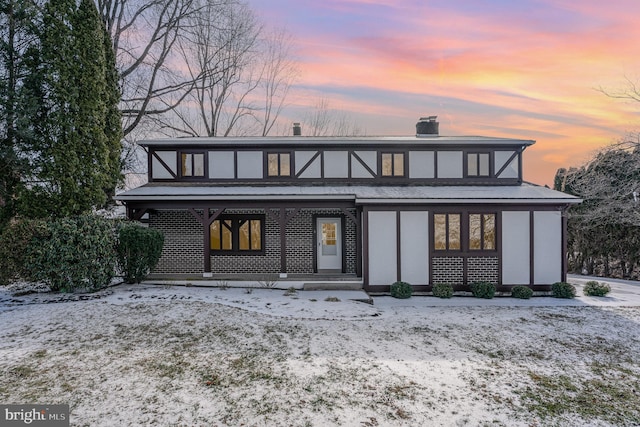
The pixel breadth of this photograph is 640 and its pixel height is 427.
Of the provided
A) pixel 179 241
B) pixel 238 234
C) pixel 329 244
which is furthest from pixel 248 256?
pixel 329 244

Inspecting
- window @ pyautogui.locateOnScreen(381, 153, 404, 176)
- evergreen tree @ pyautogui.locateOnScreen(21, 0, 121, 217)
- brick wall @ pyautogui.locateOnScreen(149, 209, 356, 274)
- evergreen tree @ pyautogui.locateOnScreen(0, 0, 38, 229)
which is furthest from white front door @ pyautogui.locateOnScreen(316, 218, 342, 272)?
evergreen tree @ pyautogui.locateOnScreen(0, 0, 38, 229)

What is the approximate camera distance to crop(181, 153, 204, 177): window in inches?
532

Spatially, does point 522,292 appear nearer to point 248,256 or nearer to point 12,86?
point 248,256

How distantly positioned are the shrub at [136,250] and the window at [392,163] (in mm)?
8957

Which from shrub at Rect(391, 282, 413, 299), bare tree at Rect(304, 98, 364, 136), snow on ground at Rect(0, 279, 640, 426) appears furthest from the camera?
bare tree at Rect(304, 98, 364, 136)

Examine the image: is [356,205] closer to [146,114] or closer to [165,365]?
[165,365]

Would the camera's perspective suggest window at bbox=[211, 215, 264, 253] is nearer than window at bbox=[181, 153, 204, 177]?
Yes

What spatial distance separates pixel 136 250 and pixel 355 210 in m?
7.60

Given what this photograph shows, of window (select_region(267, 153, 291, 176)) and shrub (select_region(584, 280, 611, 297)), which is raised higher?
window (select_region(267, 153, 291, 176))

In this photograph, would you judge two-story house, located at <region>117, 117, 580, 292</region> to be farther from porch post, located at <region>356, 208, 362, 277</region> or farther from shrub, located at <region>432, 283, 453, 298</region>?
shrub, located at <region>432, 283, 453, 298</region>

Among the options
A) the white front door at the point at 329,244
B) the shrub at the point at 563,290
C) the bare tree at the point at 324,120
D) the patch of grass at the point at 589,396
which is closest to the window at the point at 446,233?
the shrub at the point at 563,290

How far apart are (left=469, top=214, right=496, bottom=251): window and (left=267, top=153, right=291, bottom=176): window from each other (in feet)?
24.0

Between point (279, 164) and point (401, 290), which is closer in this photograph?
point (401, 290)

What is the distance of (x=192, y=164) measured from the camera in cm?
1354
